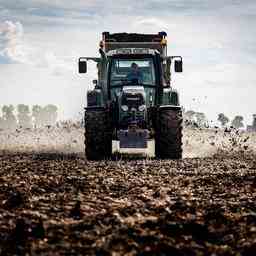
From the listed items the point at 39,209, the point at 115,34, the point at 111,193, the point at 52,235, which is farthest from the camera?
the point at 115,34

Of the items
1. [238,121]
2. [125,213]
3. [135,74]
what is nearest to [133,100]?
[135,74]

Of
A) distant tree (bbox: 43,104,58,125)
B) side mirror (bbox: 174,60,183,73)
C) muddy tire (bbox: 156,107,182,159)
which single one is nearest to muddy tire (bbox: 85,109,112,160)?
muddy tire (bbox: 156,107,182,159)

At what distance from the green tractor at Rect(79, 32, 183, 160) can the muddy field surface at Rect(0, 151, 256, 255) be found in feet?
16.3

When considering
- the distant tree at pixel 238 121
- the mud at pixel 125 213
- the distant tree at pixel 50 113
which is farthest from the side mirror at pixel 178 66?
the distant tree at pixel 50 113

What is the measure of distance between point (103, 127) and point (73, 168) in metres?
4.17

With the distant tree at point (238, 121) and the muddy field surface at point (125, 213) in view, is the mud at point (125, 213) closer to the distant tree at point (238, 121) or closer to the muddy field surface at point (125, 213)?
the muddy field surface at point (125, 213)

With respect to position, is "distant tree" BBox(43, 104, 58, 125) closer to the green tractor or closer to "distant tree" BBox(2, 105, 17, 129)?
"distant tree" BBox(2, 105, 17, 129)

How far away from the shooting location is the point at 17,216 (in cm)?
571

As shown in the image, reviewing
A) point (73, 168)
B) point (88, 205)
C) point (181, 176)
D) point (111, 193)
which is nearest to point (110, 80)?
point (73, 168)

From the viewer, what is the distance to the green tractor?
48.9 ft

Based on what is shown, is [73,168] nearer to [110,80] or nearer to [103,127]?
[103,127]

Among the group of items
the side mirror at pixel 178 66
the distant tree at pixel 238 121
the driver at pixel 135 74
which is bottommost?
the distant tree at pixel 238 121

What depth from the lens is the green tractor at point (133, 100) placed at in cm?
1491

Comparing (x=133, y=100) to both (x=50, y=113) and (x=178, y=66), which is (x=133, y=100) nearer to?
(x=178, y=66)
